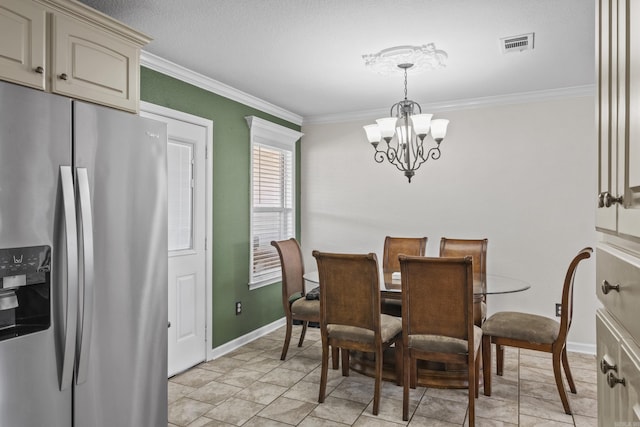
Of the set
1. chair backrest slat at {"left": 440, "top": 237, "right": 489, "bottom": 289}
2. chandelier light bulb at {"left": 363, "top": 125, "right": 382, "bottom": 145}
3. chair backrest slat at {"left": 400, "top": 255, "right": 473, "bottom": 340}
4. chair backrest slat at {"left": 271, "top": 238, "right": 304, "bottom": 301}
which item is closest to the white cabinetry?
chair backrest slat at {"left": 400, "top": 255, "right": 473, "bottom": 340}

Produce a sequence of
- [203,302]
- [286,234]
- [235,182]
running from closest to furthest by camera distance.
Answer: [203,302]
[235,182]
[286,234]

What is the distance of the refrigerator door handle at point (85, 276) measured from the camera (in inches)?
67.2

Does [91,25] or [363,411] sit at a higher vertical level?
[91,25]

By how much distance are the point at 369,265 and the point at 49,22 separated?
208 cm

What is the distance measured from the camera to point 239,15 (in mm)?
2422

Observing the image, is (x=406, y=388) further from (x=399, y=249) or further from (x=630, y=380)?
(x=630, y=380)

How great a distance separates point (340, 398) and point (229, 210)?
78.0 inches

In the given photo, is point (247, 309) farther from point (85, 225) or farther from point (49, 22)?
point (49, 22)

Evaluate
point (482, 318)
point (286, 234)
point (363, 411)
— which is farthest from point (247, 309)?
point (482, 318)

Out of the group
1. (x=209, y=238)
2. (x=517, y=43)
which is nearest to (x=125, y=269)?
(x=209, y=238)

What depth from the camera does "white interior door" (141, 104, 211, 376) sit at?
3305mm

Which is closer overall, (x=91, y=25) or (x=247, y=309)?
(x=91, y=25)

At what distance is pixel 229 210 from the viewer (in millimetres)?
3936

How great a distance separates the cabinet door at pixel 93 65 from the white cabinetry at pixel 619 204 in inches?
80.9
